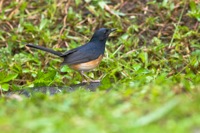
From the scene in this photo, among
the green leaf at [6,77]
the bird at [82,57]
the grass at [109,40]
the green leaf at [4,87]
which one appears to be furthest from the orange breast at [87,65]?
the green leaf at [4,87]

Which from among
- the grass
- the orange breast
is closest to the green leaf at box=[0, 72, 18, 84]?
the grass

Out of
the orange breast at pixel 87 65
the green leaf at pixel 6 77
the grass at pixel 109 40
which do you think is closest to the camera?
the green leaf at pixel 6 77

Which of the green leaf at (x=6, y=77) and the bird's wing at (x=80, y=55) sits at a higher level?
the bird's wing at (x=80, y=55)

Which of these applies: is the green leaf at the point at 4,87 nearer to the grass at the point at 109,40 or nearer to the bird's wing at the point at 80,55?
the grass at the point at 109,40

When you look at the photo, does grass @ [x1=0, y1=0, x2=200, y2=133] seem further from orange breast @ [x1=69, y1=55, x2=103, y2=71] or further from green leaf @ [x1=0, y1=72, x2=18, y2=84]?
orange breast @ [x1=69, y1=55, x2=103, y2=71]

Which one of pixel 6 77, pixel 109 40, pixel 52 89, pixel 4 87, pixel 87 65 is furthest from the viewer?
pixel 109 40

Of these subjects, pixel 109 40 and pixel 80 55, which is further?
pixel 109 40

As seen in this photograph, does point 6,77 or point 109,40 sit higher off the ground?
point 6,77

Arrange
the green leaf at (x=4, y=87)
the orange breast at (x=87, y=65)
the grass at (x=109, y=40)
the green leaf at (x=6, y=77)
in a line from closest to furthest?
1. the green leaf at (x=4, y=87)
2. the green leaf at (x=6, y=77)
3. the orange breast at (x=87, y=65)
4. the grass at (x=109, y=40)

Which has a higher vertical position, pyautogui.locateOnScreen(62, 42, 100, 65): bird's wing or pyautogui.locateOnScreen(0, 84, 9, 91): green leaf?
pyautogui.locateOnScreen(62, 42, 100, 65): bird's wing

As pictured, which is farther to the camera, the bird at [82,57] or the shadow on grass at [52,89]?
the bird at [82,57]

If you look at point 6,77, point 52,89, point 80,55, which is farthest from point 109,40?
point 52,89

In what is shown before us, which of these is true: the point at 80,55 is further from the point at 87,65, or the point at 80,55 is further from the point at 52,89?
the point at 52,89

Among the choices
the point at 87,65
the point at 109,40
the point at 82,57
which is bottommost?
the point at 109,40
